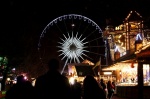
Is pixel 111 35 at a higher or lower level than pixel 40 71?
higher

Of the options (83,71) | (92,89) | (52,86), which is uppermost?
(52,86)

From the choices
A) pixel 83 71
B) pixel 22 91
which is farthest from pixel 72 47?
pixel 22 91

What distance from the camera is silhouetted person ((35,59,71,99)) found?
664cm

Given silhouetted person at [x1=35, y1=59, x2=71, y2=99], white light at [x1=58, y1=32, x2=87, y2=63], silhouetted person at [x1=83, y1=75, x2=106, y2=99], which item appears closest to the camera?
silhouetted person at [x1=35, y1=59, x2=71, y2=99]

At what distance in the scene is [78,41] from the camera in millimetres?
38750

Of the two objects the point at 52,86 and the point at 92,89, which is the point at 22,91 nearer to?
the point at 52,86

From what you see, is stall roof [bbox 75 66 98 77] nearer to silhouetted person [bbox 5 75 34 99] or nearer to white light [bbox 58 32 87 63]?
white light [bbox 58 32 87 63]

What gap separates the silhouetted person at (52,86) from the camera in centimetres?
664

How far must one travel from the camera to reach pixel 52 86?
668cm

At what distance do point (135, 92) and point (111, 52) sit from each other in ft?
60.6

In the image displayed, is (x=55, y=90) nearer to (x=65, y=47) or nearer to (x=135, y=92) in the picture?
(x=135, y=92)

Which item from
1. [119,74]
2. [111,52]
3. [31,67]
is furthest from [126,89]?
[31,67]

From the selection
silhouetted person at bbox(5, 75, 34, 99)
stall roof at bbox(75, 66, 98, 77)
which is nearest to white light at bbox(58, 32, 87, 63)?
stall roof at bbox(75, 66, 98, 77)

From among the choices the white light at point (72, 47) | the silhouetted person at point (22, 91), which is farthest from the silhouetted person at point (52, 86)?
the white light at point (72, 47)
